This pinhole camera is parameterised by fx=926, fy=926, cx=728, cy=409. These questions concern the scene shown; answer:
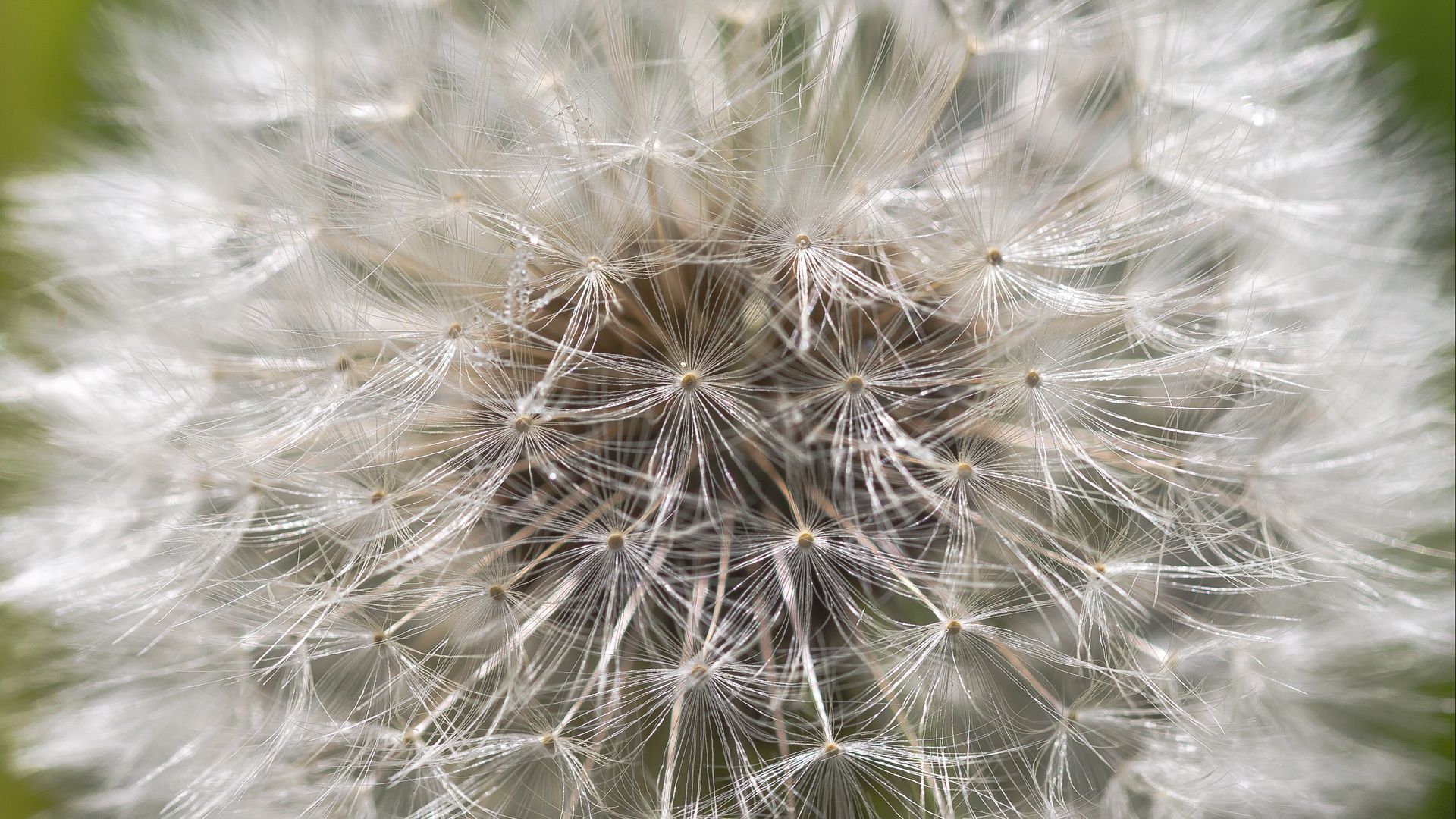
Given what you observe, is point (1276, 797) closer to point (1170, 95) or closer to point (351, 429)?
point (1170, 95)

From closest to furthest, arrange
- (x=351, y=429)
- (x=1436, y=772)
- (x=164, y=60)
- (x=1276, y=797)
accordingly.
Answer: (x=351, y=429), (x=1276, y=797), (x=164, y=60), (x=1436, y=772)

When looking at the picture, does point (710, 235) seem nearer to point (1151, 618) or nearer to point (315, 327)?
point (315, 327)

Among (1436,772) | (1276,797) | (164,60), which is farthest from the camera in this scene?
(1436,772)

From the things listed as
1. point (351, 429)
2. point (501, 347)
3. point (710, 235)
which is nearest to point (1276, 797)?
point (710, 235)

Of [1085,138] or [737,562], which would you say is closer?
[737,562]

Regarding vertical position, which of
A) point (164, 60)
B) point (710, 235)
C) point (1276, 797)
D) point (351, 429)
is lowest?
point (1276, 797)

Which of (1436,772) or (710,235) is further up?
(710,235)
